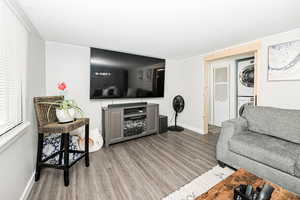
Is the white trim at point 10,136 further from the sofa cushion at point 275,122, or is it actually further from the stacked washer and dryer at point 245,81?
the stacked washer and dryer at point 245,81

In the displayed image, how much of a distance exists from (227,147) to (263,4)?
1763mm

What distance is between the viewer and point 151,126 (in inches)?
126

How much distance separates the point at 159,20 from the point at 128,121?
2001 millimetres

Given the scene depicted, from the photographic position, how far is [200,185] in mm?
1535

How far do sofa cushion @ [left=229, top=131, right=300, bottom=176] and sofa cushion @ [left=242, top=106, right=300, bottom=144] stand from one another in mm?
91

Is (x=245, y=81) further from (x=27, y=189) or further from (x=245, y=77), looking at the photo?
(x=27, y=189)

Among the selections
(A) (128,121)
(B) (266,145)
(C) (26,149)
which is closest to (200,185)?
(B) (266,145)

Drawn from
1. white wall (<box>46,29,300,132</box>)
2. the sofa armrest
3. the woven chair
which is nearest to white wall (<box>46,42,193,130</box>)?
white wall (<box>46,29,300,132</box>)

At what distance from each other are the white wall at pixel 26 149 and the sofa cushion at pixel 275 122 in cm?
297

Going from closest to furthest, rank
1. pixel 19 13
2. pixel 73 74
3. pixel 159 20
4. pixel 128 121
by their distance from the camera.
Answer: pixel 19 13
pixel 159 20
pixel 73 74
pixel 128 121

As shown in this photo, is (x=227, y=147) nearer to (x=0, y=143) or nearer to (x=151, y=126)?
(x=151, y=126)

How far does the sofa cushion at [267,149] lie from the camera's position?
1352mm

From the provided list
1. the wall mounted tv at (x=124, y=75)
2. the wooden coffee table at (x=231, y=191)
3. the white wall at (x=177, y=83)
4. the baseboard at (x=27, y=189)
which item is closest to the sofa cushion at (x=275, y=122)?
the white wall at (x=177, y=83)

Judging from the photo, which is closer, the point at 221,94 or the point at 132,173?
the point at 132,173
